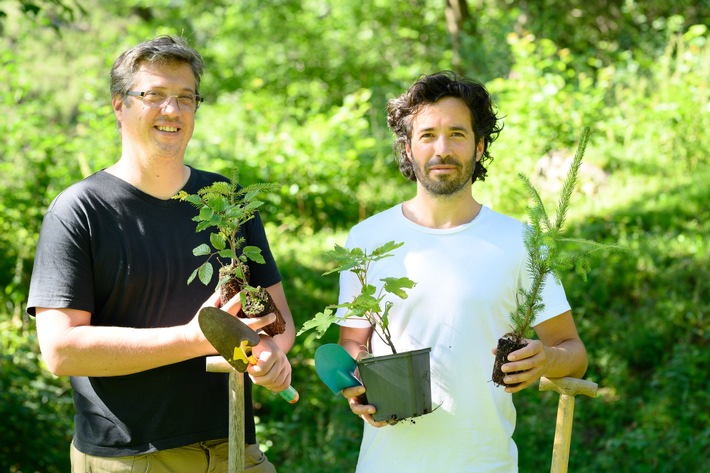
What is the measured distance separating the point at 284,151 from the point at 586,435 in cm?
409

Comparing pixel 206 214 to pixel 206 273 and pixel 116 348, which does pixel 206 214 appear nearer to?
pixel 206 273

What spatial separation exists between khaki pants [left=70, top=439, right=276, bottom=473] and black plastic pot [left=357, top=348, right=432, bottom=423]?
531 millimetres

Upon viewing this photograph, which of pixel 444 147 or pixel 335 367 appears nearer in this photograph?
pixel 335 367

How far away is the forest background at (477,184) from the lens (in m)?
4.55

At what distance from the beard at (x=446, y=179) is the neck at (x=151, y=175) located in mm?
748

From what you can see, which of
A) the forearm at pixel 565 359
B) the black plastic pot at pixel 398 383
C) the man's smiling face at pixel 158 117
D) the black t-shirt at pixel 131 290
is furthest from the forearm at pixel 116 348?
the forearm at pixel 565 359

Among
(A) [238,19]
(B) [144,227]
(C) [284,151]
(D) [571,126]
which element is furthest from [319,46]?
(B) [144,227]

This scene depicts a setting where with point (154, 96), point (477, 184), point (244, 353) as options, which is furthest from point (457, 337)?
point (477, 184)

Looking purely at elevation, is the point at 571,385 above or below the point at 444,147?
below

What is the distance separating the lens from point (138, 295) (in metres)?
2.30

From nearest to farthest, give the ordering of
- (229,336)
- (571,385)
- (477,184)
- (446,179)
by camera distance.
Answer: (229,336) → (571,385) → (446,179) → (477,184)

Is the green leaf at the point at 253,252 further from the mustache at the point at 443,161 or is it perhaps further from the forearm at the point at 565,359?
the forearm at the point at 565,359

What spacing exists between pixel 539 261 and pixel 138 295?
3.75ft

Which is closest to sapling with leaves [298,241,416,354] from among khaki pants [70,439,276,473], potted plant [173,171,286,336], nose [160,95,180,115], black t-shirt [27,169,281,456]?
potted plant [173,171,286,336]
